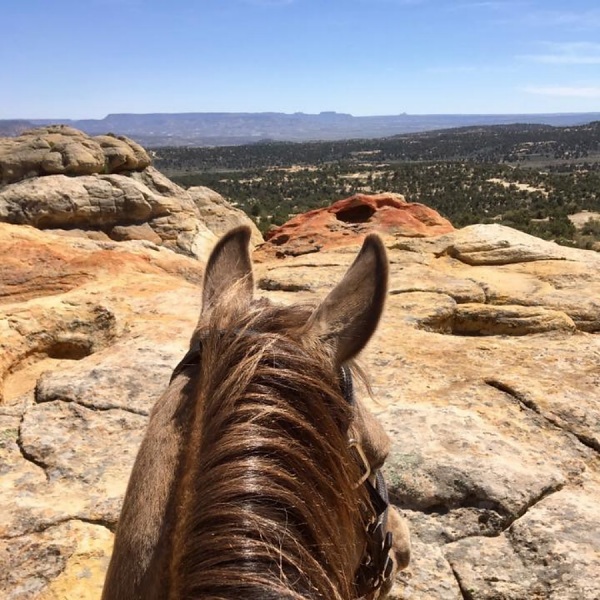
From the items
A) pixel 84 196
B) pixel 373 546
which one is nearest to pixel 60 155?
pixel 84 196

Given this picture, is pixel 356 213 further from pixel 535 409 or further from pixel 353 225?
pixel 535 409

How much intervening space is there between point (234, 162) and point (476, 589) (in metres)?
88.7

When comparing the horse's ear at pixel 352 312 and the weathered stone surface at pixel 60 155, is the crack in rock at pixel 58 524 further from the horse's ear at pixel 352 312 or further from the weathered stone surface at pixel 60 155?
the weathered stone surface at pixel 60 155

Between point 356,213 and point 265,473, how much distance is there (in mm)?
10704

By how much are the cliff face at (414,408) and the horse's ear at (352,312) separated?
26 cm

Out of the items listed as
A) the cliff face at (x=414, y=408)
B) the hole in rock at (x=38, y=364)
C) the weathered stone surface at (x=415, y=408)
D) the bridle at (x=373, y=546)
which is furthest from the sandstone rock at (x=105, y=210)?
the bridle at (x=373, y=546)

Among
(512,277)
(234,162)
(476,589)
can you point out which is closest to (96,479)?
(476,589)

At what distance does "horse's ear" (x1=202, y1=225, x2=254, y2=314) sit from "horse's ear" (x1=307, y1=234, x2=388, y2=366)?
0.41 metres

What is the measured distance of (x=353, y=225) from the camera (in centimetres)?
1071

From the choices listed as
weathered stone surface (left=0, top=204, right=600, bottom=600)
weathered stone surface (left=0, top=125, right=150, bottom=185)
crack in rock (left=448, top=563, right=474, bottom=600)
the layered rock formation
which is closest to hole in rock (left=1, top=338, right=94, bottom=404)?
weathered stone surface (left=0, top=204, right=600, bottom=600)

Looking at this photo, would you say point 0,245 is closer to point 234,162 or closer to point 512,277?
point 512,277

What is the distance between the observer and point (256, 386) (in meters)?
1.21

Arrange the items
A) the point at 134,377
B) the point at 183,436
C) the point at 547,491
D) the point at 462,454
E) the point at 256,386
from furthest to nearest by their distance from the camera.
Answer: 1. the point at 134,377
2. the point at 462,454
3. the point at 547,491
4. the point at 183,436
5. the point at 256,386

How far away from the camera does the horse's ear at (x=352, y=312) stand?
4.28 feet
